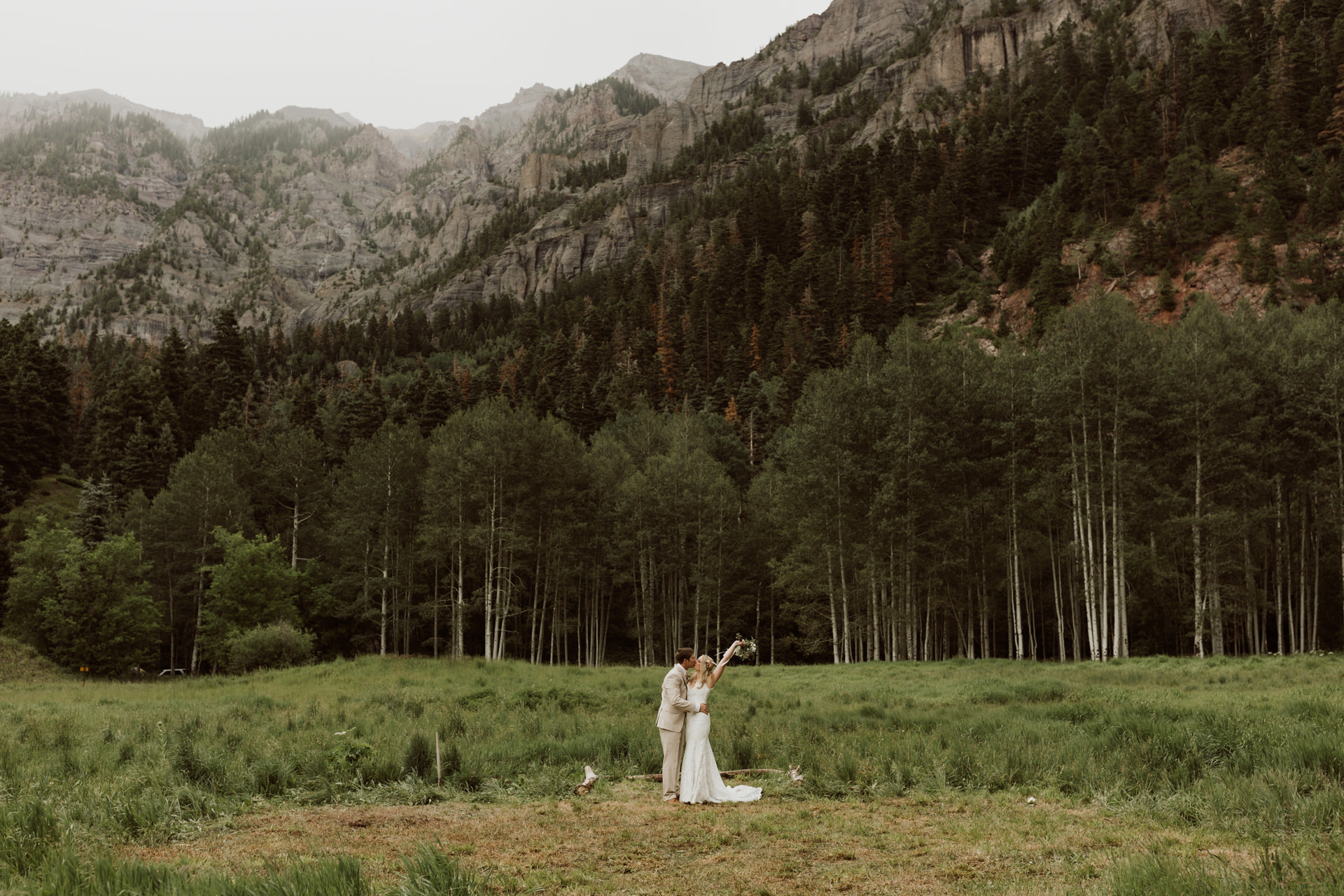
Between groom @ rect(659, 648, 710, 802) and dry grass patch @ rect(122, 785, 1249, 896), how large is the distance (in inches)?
48.6

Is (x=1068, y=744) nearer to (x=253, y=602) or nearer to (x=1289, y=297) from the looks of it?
(x=253, y=602)

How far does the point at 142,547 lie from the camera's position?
53.5 meters

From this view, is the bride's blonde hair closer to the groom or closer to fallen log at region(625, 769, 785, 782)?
the groom

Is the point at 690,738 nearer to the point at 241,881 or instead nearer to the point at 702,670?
the point at 702,670

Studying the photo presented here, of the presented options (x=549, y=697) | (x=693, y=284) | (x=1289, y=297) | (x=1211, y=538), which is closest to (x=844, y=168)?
(x=693, y=284)

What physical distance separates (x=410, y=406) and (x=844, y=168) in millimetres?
84036

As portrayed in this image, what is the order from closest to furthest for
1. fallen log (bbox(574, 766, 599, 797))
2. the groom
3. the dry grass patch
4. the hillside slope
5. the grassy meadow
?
the grassy meadow, the dry grass patch, fallen log (bbox(574, 766, 599, 797)), the groom, the hillside slope

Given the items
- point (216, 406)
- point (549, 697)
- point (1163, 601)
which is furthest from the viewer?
point (216, 406)

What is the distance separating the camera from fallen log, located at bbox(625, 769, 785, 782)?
13.7 meters

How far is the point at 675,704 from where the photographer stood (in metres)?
13.0

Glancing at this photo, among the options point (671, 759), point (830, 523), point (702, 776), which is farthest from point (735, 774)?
point (830, 523)

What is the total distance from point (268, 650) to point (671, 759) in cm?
3642

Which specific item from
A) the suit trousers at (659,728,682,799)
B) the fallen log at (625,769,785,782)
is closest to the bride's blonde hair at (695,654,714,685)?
the suit trousers at (659,728,682,799)

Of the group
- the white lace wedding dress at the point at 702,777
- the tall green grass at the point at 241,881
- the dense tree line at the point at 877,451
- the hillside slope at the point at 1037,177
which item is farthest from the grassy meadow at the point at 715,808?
the hillside slope at the point at 1037,177
